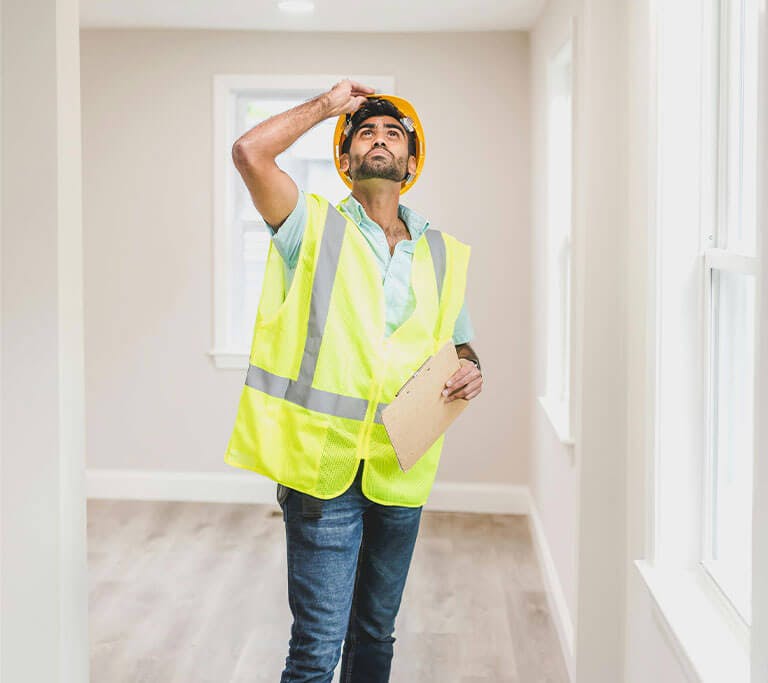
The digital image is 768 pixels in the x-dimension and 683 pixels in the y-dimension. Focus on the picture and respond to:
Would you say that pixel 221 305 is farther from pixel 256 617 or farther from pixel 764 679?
pixel 764 679

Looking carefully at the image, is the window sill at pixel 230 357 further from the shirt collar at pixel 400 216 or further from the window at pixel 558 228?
the shirt collar at pixel 400 216

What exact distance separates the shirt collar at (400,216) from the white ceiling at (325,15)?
8.50ft

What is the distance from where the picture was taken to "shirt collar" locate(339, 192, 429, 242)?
2.25 m

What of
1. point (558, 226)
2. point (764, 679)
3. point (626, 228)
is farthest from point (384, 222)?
point (558, 226)

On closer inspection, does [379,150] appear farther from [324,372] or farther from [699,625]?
[699,625]

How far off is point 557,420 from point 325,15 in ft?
7.43

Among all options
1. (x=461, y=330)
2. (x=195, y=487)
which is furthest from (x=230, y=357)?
(x=461, y=330)

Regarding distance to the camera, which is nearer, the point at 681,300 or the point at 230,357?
the point at 681,300

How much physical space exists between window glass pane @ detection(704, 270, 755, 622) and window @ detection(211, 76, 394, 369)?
11.3 feet

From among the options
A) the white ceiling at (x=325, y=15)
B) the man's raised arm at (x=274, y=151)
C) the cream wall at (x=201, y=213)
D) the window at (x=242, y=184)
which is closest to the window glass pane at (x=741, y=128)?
the man's raised arm at (x=274, y=151)

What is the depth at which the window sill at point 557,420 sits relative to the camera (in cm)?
369

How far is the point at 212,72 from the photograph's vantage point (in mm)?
5469

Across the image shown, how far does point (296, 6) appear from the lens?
479 cm

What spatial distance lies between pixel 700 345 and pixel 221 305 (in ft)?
12.0
